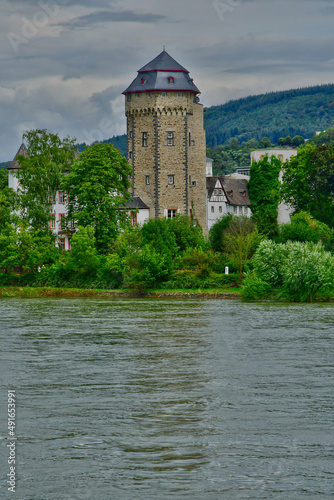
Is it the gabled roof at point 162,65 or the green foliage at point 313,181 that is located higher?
the gabled roof at point 162,65

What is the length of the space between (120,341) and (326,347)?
7.30 meters

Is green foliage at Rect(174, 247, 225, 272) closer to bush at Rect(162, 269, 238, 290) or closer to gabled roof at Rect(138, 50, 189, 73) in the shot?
bush at Rect(162, 269, 238, 290)

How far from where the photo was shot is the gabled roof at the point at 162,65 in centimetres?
8125

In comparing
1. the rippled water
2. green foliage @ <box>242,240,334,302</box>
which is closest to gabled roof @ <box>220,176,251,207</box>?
green foliage @ <box>242,240,334,302</box>

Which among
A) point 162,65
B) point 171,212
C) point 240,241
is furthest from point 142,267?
point 162,65

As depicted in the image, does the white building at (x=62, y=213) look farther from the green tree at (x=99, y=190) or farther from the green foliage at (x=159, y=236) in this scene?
the green foliage at (x=159, y=236)

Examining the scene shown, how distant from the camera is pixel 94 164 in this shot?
216 ft

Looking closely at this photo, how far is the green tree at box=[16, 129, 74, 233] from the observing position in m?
67.6

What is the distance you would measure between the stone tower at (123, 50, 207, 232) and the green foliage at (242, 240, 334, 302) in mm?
27055

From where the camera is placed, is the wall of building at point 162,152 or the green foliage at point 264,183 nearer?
the wall of building at point 162,152

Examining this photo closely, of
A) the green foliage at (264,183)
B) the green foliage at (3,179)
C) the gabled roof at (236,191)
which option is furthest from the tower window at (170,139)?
the gabled roof at (236,191)

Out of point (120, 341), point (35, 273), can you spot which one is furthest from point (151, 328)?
point (35, 273)

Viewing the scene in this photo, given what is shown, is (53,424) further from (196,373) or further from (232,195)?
(232,195)

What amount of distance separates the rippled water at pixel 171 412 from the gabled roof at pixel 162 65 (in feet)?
165
